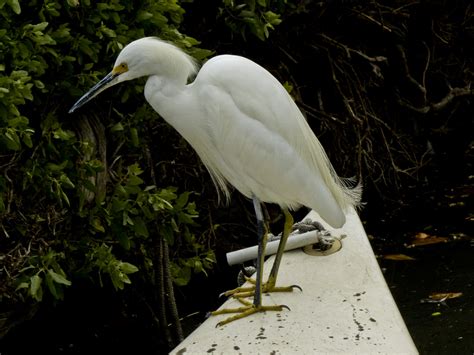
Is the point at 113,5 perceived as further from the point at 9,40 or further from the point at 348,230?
the point at 348,230

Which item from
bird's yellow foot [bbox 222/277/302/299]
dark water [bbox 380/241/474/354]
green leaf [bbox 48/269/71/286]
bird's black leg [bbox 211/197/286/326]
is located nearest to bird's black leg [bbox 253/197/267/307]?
bird's black leg [bbox 211/197/286/326]

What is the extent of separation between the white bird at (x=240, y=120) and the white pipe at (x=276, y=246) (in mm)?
435

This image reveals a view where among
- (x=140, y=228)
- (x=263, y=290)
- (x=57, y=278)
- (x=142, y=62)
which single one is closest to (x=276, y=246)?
(x=263, y=290)

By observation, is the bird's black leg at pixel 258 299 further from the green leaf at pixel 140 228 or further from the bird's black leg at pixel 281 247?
the green leaf at pixel 140 228

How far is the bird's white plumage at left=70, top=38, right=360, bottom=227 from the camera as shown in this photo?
2.94 m

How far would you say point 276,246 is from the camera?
11.7ft

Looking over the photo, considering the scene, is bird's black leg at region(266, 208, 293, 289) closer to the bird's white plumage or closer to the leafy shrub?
the bird's white plumage

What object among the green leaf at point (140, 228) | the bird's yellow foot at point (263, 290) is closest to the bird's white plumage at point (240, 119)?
the bird's yellow foot at point (263, 290)

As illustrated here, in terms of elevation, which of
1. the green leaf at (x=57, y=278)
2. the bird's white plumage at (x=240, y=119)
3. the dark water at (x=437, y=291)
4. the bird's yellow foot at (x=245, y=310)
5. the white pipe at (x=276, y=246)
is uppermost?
the bird's white plumage at (x=240, y=119)

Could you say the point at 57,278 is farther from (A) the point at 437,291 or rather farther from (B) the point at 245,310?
(A) the point at 437,291

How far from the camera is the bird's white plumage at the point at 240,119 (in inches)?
116

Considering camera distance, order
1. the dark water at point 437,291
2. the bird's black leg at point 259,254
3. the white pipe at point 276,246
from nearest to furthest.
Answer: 1. the bird's black leg at point 259,254
2. the white pipe at point 276,246
3. the dark water at point 437,291

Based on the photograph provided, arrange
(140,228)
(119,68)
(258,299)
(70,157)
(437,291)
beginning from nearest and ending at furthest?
1. (119,68)
2. (258,299)
3. (70,157)
4. (140,228)
5. (437,291)

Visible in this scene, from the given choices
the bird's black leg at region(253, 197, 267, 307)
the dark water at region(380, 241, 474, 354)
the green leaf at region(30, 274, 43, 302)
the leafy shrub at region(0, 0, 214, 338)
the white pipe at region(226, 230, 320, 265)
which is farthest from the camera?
the dark water at region(380, 241, 474, 354)
